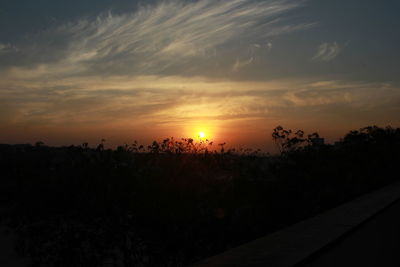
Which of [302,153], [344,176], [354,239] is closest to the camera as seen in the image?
[354,239]

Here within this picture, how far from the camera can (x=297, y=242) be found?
9383mm

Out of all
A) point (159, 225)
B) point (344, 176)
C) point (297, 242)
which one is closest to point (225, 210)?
point (159, 225)

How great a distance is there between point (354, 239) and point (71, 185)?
630 centimetres

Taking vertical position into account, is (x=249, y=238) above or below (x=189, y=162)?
below

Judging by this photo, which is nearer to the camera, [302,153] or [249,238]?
[249,238]

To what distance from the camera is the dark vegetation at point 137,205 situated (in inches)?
407

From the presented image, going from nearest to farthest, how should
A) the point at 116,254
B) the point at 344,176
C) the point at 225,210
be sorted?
the point at 116,254 < the point at 225,210 < the point at 344,176

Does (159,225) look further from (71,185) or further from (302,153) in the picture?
(302,153)

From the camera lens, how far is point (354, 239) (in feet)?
33.1

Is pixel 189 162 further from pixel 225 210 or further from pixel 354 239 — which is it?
pixel 354 239

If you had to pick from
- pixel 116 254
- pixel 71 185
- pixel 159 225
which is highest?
pixel 71 185

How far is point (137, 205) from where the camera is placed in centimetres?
1094

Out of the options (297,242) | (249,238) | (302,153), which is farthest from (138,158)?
(302,153)

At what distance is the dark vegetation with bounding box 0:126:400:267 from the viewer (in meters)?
10.3
